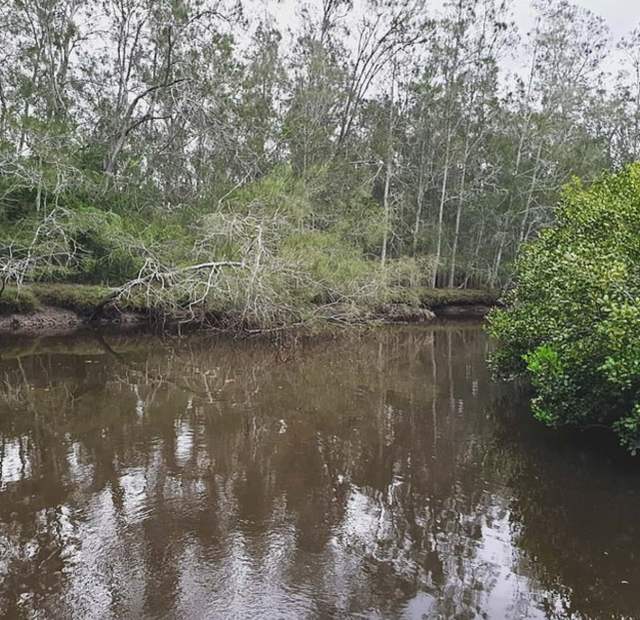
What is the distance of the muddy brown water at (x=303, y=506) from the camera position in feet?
11.7

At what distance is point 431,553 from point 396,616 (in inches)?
33.5

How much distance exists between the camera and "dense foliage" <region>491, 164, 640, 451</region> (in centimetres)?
527

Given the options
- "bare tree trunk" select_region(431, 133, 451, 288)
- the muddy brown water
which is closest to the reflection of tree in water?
the muddy brown water

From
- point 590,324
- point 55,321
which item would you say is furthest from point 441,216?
point 590,324

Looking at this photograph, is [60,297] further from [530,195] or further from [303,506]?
[530,195]

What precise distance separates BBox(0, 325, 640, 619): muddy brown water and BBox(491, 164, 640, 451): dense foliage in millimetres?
641

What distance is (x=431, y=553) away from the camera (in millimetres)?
4133

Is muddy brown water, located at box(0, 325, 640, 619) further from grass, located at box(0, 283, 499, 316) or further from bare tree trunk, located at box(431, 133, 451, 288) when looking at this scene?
bare tree trunk, located at box(431, 133, 451, 288)

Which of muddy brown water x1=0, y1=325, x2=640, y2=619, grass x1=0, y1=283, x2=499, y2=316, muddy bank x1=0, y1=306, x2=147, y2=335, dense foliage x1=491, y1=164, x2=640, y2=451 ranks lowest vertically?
muddy bank x1=0, y1=306, x2=147, y2=335

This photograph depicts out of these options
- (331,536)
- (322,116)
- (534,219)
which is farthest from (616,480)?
(534,219)

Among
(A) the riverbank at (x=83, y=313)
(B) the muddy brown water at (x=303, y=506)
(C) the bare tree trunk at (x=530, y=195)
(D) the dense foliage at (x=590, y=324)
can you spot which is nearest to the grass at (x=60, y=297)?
(A) the riverbank at (x=83, y=313)

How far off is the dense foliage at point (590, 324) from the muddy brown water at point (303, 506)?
2.10 feet

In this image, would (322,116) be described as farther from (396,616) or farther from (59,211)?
(396,616)

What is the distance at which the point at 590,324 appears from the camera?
19.8ft
